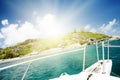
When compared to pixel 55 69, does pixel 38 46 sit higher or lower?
lower

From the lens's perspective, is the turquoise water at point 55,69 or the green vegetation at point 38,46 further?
the green vegetation at point 38,46

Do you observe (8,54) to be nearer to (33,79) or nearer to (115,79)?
(33,79)

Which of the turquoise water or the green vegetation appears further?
the green vegetation

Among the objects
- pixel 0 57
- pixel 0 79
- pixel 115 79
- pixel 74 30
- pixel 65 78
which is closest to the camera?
pixel 115 79

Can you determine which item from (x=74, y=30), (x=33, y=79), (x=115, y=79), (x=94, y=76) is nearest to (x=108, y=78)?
(x=115, y=79)

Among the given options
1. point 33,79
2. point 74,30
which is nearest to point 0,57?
point 33,79

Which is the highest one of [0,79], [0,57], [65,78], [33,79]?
[65,78]

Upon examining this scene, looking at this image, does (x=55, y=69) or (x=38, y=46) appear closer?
(x=55, y=69)

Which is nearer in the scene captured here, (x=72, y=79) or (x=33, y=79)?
(x=72, y=79)

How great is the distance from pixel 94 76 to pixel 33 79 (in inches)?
643

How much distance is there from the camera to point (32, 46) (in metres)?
142

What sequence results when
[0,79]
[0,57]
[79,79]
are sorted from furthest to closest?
[0,57] < [0,79] < [79,79]

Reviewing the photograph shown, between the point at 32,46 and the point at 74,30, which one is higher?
the point at 74,30

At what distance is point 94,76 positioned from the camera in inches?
145
